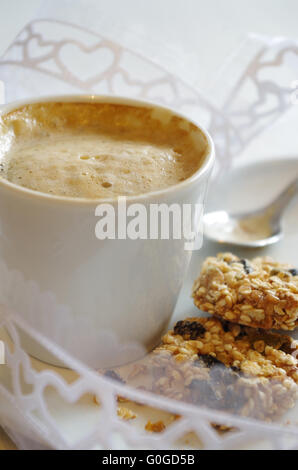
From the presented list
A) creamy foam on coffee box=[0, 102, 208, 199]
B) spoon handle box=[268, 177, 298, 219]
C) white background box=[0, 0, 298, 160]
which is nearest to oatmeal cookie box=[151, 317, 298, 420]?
creamy foam on coffee box=[0, 102, 208, 199]

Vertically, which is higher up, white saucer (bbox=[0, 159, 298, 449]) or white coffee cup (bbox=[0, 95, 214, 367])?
white coffee cup (bbox=[0, 95, 214, 367])

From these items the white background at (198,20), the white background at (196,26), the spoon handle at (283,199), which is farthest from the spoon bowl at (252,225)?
the white background at (198,20)

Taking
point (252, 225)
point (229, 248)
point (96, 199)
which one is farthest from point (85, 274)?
point (252, 225)

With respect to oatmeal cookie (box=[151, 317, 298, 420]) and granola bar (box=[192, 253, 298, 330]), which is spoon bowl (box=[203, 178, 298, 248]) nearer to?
granola bar (box=[192, 253, 298, 330])

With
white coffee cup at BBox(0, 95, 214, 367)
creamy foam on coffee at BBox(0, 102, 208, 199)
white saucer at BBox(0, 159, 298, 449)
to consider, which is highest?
creamy foam on coffee at BBox(0, 102, 208, 199)

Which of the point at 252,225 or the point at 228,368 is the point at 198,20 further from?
the point at 228,368
